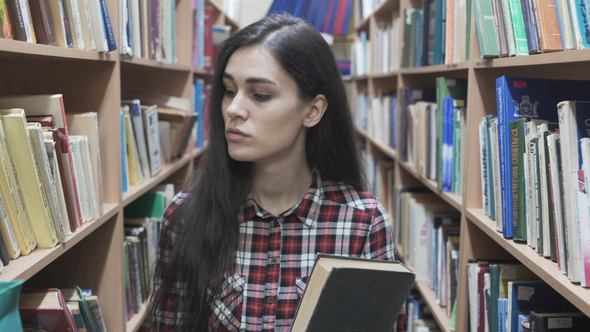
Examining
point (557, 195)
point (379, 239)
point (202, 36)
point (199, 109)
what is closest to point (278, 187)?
point (379, 239)

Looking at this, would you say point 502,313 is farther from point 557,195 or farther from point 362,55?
point 362,55

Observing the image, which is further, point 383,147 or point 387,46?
point 387,46

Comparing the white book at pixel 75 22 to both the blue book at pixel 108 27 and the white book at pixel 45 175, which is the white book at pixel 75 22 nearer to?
the blue book at pixel 108 27

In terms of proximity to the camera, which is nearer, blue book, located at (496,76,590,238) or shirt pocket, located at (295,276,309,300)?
blue book, located at (496,76,590,238)

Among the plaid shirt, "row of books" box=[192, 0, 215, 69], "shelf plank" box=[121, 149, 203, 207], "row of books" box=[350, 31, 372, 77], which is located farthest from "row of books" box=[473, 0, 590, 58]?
"row of books" box=[350, 31, 372, 77]

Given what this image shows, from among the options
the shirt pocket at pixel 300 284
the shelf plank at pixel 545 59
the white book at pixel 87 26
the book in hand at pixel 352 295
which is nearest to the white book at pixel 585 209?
the shelf plank at pixel 545 59

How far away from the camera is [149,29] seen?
1.95 m

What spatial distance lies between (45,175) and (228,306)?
539 millimetres

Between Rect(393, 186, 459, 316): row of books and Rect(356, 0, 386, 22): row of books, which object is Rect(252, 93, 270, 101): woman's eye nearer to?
Rect(393, 186, 459, 316): row of books

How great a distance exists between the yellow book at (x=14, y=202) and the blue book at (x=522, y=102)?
945mm

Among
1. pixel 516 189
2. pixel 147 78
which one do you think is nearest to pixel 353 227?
pixel 516 189

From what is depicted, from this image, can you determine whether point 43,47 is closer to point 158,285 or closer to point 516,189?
point 158,285

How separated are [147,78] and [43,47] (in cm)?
139

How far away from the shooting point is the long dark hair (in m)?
1.35
